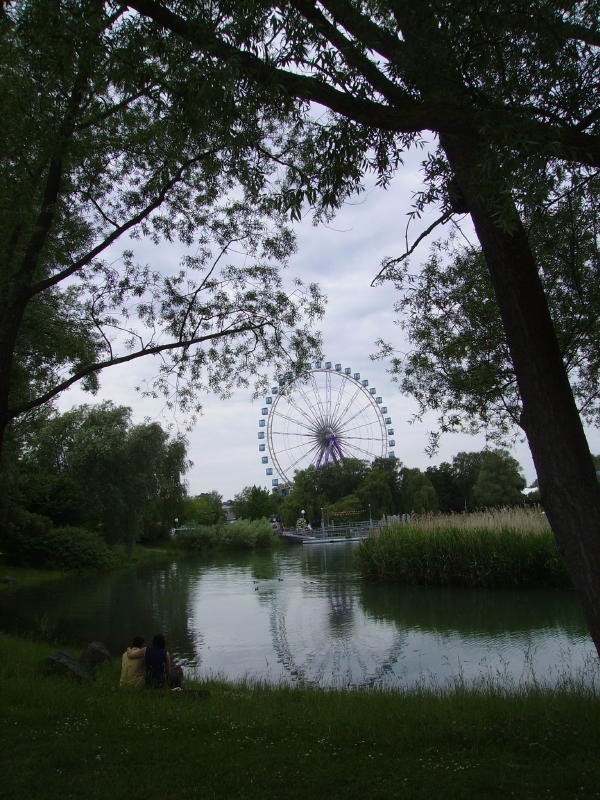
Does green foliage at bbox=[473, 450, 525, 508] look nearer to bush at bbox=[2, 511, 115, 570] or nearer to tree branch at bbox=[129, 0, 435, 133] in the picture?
bush at bbox=[2, 511, 115, 570]

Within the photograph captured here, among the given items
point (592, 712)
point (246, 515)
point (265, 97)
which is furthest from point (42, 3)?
point (246, 515)

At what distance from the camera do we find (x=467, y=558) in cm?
1864

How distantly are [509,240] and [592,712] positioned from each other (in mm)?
4096

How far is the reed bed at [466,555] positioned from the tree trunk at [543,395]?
14560mm

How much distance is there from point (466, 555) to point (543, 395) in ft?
51.2

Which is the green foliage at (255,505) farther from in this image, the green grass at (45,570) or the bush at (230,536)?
the green grass at (45,570)

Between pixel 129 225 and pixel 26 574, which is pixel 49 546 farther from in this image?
pixel 129 225

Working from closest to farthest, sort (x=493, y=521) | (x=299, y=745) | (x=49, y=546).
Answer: (x=299, y=745) → (x=493, y=521) → (x=49, y=546)

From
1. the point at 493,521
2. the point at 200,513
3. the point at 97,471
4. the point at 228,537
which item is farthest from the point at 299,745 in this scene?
the point at 200,513

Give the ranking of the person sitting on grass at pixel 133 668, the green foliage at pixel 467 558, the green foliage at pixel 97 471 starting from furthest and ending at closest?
the green foliage at pixel 97 471, the green foliage at pixel 467 558, the person sitting on grass at pixel 133 668

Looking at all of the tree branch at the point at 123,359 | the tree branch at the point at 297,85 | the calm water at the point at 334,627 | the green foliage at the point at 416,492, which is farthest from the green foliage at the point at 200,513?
the tree branch at the point at 297,85

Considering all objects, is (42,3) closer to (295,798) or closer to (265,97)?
(265,97)

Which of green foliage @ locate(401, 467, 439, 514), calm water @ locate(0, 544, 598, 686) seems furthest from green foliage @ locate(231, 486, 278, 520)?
calm water @ locate(0, 544, 598, 686)

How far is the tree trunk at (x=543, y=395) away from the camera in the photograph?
3877 millimetres
